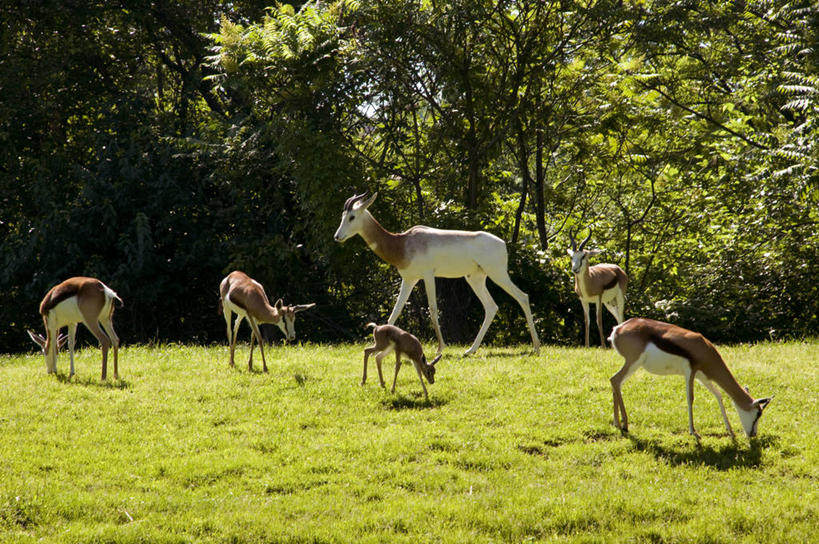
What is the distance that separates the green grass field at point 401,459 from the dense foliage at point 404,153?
611cm

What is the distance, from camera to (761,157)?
16.8 m

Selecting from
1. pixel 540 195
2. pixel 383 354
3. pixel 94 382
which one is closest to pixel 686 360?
pixel 383 354

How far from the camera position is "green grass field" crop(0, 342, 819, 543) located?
759 centimetres

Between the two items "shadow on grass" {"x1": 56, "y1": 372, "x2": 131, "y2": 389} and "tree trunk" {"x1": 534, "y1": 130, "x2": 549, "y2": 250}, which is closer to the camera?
"shadow on grass" {"x1": 56, "y1": 372, "x2": 131, "y2": 389}

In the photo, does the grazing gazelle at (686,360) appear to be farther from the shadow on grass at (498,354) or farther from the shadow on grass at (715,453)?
the shadow on grass at (498,354)

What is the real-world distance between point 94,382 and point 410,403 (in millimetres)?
4708

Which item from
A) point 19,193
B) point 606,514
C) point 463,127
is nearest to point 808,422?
point 606,514

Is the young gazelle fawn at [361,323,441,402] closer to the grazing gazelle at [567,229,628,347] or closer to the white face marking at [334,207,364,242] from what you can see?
the white face marking at [334,207,364,242]

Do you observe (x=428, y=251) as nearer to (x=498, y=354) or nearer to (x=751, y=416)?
(x=498, y=354)

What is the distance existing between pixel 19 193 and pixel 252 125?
257 inches

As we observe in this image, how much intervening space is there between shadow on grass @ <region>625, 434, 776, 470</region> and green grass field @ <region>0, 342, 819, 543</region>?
0.9 inches

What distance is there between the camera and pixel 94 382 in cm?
1249

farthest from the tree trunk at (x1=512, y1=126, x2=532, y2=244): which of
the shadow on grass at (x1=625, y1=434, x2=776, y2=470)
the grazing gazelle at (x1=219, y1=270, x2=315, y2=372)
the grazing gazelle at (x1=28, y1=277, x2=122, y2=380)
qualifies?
the shadow on grass at (x1=625, y1=434, x2=776, y2=470)

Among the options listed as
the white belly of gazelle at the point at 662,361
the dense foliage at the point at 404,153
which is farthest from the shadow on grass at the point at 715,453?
the dense foliage at the point at 404,153
